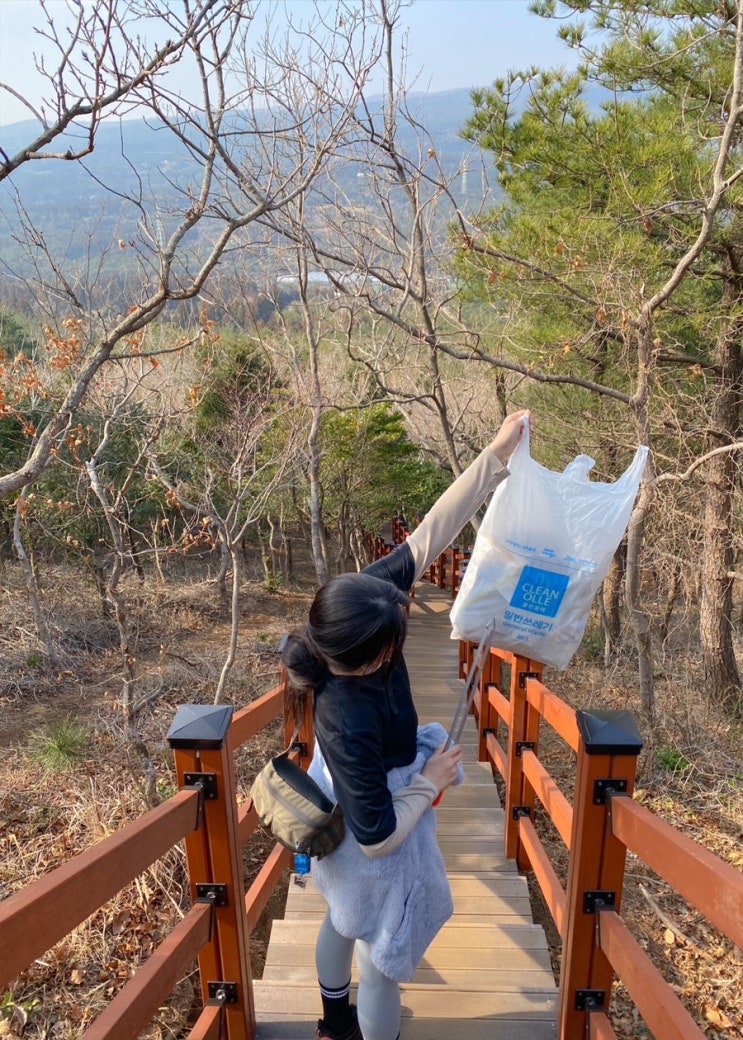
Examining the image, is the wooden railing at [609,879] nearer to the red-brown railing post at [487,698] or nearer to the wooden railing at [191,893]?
the wooden railing at [191,893]

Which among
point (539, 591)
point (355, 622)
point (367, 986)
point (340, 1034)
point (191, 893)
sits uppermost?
point (355, 622)

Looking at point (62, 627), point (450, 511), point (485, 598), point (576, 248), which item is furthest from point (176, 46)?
point (62, 627)

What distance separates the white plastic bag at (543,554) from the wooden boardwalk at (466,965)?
1.05 meters

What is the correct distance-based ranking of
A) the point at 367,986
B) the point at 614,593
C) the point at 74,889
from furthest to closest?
1. the point at 614,593
2. the point at 367,986
3. the point at 74,889

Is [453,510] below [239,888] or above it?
above

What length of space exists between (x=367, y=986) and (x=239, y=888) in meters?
0.41

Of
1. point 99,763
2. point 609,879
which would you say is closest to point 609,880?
point 609,879

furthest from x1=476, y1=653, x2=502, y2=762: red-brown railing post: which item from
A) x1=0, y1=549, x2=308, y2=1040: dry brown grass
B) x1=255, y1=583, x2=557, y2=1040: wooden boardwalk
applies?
x1=0, y1=549, x2=308, y2=1040: dry brown grass

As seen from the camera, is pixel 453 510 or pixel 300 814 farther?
pixel 453 510

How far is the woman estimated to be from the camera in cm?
134

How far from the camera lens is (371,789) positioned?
1.36 m

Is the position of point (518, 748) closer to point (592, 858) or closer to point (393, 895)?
point (592, 858)

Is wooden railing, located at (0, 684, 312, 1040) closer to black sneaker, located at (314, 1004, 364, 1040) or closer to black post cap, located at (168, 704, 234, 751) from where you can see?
black post cap, located at (168, 704, 234, 751)

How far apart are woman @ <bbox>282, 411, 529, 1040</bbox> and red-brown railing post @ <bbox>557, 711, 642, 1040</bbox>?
1.01 ft
